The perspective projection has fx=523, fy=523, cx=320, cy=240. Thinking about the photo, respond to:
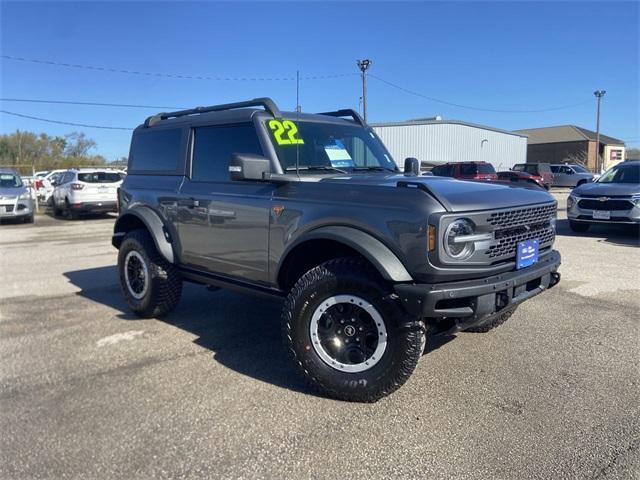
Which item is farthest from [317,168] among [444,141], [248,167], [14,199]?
[444,141]

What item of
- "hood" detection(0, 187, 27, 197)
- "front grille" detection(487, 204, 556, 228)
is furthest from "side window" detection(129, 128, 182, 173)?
"hood" detection(0, 187, 27, 197)

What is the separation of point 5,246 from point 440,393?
10903 millimetres

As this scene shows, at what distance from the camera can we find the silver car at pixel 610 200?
1063cm

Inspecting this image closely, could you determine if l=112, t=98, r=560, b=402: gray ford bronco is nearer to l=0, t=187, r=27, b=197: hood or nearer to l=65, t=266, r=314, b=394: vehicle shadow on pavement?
l=65, t=266, r=314, b=394: vehicle shadow on pavement

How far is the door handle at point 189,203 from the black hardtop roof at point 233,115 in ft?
2.43

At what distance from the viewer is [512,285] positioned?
3.45 meters

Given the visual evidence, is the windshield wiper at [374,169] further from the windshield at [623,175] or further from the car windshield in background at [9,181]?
the car windshield in background at [9,181]

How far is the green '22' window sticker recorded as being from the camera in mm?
4340

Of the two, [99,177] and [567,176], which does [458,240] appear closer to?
[99,177]

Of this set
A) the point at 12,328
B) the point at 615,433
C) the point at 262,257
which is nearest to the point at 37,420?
the point at 262,257

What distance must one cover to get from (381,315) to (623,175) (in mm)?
10686

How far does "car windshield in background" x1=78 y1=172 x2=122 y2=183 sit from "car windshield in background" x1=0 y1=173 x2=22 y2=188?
6.16 feet

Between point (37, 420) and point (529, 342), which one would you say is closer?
point (37, 420)

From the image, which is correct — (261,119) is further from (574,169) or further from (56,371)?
(574,169)
